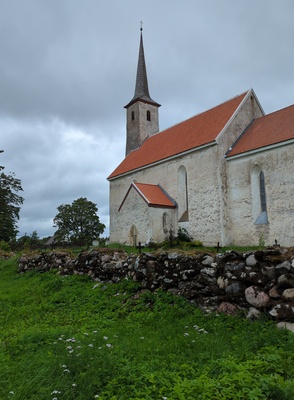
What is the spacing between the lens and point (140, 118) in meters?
29.9

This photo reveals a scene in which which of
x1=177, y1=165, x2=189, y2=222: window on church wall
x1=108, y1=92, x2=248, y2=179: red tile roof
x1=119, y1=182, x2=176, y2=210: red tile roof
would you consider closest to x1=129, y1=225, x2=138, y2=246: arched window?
x1=119, y1=182, x2=176, y2=210: red tile roof

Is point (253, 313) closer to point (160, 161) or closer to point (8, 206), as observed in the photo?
point (160, 161)

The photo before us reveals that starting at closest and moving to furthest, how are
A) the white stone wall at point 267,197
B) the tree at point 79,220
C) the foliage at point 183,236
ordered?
the white stone wall at point 267,197 → the foliage at point 183,236 → the tree at point 79,220

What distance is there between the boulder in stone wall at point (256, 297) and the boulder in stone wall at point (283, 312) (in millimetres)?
189

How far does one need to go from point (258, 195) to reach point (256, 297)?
496 inches

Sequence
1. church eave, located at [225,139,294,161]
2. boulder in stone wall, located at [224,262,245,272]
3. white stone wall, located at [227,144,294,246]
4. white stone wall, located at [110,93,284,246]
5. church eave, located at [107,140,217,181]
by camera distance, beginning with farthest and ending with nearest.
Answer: church eave, located at [107,140,217,181] → white stone wall, located at [110,93,284,246] → church eave, located at [225,139,294,161] → white stone wall, located at [227,144,294,246] → boulder in stone wall, located at [224,262,245,272]

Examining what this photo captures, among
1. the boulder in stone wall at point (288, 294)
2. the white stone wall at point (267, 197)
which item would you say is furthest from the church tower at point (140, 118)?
the boulder in stone wall at point (288, 294)

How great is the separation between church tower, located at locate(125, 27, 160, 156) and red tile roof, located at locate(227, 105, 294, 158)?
1270 cm

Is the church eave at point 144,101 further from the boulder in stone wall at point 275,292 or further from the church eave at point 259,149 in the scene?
the boulder in stone wall at point 275,292

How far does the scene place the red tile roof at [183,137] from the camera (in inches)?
762

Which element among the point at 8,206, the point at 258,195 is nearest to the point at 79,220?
the point at 8,206

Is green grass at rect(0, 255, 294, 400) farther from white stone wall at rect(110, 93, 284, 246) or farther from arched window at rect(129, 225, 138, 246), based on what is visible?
arched window at rect(129, 225, 138, 246)

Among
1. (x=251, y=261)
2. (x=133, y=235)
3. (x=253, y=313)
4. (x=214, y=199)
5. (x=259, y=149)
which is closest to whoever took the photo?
(x=253, y=313)

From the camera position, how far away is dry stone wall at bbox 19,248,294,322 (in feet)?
15.3
